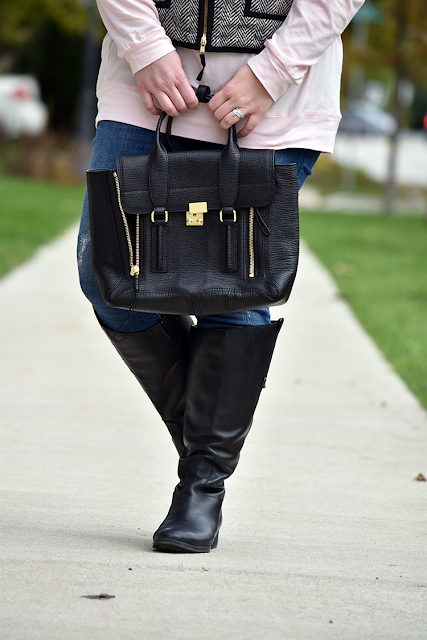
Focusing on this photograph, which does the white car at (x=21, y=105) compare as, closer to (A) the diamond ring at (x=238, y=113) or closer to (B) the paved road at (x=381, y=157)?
(B) the paved road at (x=381, y=157)

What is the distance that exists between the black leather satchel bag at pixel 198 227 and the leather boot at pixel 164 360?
0.75 feet

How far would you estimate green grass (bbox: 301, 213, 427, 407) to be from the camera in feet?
15.0

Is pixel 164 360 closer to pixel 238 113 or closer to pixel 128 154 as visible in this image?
pixel 128 154

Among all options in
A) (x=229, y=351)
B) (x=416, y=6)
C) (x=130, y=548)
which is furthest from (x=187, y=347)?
(x=416, y=6)

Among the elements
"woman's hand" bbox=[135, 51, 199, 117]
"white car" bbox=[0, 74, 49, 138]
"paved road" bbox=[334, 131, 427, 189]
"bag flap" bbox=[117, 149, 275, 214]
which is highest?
"woman's hand" bbox=[135, 51, 199, 117]

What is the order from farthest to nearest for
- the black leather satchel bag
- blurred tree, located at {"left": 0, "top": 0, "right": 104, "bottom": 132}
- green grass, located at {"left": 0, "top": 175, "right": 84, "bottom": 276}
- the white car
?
blurred tree, located at {"left": 0, "top": 0, "right": 104, "bottom": 132} < the white car < green grass, located at {"left": 0, "top": 175, "right": 84, "bottom": 276} < the black leather satchel bag

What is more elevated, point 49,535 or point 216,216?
point 216,216

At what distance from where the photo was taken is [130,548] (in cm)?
196

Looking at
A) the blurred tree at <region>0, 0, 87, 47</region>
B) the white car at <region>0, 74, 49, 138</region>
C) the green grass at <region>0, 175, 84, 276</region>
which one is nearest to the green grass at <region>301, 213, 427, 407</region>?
the green grass at <region>0, 175, 84, 276</region>

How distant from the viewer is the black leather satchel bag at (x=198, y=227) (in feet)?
6.03

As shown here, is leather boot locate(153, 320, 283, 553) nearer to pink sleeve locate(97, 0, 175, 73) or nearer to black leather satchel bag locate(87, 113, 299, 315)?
black leather satchel bag locate(87, 113, 299, 315)

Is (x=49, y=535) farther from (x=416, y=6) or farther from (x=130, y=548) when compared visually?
(x=416, y=6)

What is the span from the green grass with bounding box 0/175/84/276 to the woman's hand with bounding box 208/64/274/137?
14.2 feet

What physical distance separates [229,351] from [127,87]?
63 centimetres
